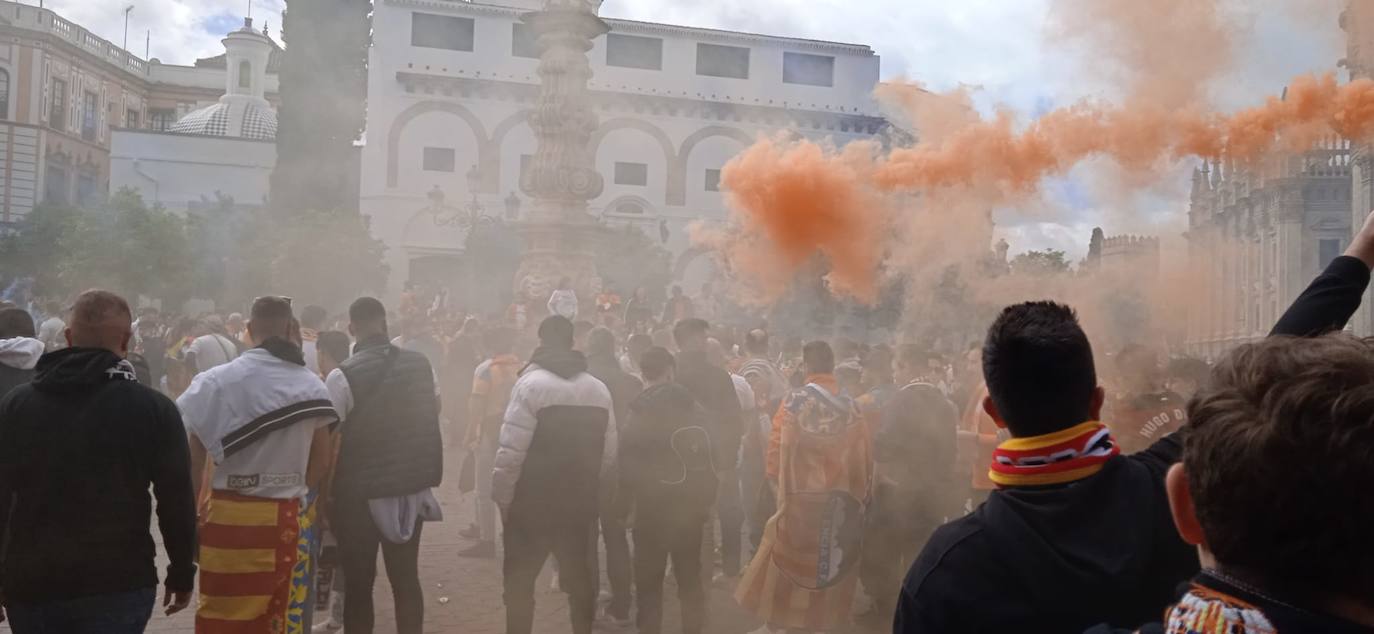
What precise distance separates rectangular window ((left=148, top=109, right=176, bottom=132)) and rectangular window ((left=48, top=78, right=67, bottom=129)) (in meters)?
9.15

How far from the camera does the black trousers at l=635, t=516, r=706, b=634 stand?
6195 millimetres

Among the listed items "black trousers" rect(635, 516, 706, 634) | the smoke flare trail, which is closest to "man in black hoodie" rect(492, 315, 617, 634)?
"black trousers" rect(635, 516, 706, 634)

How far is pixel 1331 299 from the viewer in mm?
2336

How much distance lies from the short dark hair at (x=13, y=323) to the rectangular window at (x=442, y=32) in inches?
1594

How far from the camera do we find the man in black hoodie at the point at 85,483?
3934 millimetres

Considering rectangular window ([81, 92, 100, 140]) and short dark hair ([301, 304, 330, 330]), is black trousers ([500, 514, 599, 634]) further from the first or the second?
rectangular window ([81, 92, 100, 140])

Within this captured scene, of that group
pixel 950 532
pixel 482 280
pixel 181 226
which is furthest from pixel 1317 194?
pixel 181 226

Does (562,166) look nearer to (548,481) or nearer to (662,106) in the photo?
(548,481)

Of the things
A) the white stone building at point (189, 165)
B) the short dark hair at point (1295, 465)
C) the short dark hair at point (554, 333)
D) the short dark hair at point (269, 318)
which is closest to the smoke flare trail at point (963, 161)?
the short dark hair at point (554, 333)

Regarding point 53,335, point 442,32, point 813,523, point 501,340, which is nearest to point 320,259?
point 442,32

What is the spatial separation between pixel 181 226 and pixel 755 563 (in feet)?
121

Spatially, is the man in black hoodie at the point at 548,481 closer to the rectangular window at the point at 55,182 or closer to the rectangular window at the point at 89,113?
the rectangular window at the point at 55,182

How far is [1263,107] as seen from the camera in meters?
11.3

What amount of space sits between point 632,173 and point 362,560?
1598 inches
